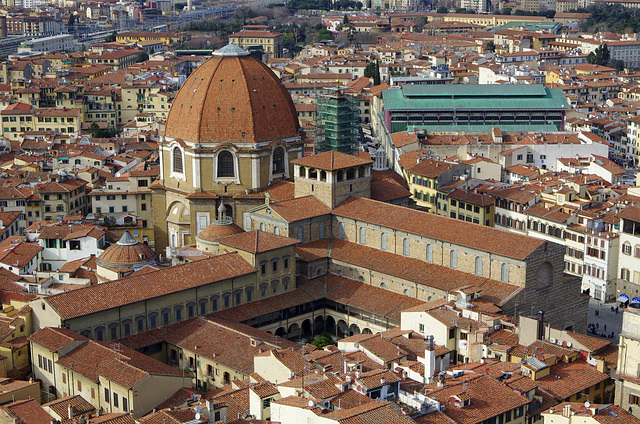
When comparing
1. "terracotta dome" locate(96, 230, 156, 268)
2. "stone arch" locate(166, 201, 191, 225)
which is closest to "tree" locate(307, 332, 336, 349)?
"terracotta dome" locate(96, 230, 156, 268)

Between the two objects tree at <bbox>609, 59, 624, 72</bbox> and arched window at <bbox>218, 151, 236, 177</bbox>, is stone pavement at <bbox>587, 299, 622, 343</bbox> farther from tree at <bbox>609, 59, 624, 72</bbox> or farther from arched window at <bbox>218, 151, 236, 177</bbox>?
tree at <bbox>609, 59, 624, 72</bbox>

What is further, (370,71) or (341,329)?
(370,71)

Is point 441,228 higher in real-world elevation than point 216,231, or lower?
higher

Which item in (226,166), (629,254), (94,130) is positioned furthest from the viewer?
(94,130)

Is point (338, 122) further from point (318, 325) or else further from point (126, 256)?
point (126, 256)

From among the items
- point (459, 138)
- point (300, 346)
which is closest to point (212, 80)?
point (300, 346)

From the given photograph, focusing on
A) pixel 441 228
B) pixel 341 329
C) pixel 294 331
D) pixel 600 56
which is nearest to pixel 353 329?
pixel 341 329

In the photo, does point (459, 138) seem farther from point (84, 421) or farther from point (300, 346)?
point (84, 421)
